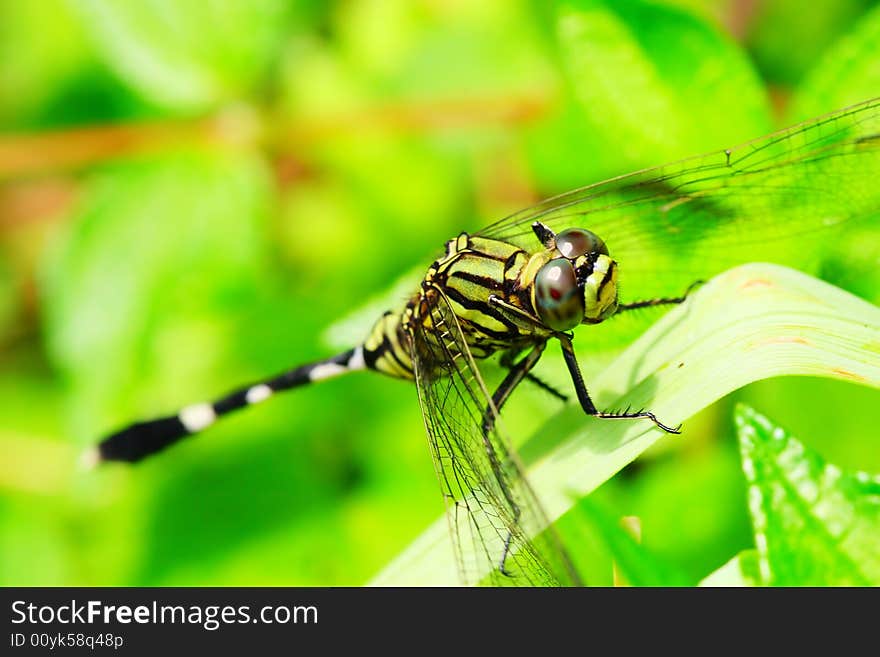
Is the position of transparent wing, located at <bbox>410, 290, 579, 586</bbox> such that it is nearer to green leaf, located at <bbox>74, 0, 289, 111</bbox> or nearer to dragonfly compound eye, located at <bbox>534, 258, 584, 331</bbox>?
dragonfly compound eye, located at <bbox>534, 258, 584, 331</bbox>

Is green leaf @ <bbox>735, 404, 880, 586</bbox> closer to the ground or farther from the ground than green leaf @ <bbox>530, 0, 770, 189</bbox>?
closer to the ground

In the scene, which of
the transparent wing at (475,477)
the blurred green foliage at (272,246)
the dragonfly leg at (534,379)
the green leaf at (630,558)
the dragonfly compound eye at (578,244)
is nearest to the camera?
the green leaf at (630,558)

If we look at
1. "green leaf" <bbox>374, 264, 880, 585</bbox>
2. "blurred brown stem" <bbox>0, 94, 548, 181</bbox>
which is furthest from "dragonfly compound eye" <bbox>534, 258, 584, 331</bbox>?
"blurred brown stem" <bbox>0, 94, 548, 181</bbox>

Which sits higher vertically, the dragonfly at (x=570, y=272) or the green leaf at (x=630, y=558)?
the dragonfly at (x=570, y=272)

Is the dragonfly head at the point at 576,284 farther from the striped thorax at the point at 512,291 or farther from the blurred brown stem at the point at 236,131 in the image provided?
the blurred brown stem at the point at 236,131

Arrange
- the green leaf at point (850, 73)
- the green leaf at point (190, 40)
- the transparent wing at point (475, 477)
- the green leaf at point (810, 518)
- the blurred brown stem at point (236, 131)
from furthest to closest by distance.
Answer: the blurred brown stem at point (236, 131) < the green leaf at point (190, 40) < the green leaf at point (850, 73) < the transparent wing at point (475, 477) < the green leaf at point (810, 518)

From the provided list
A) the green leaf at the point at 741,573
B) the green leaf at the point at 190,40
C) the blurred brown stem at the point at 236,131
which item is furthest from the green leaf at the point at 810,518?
the green leaf at the point at 190,40
